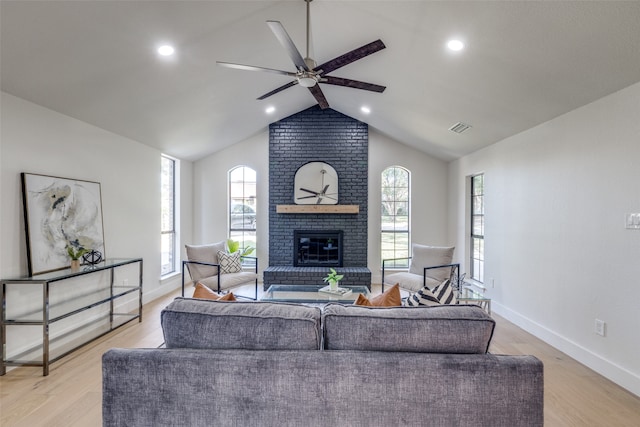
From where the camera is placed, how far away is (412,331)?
141 centimetres

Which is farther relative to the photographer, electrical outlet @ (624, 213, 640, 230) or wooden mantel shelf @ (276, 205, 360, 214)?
wooden mantel shelf @ (276, 205, 360, 214)

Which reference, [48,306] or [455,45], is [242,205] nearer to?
[48,306]

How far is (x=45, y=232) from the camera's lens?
116 inches

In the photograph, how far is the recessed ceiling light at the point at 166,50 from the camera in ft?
9.19

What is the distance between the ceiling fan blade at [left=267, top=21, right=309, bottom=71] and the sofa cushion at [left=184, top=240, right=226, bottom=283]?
9.68ft

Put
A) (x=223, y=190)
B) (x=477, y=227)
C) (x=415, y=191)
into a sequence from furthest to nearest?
1. (x=223, y=190)
2. (x=415, y=191)
3. (x=477, y=227)

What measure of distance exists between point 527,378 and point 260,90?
162 inches

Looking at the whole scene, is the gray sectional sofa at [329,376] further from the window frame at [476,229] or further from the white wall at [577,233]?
the window frame at [476,229]

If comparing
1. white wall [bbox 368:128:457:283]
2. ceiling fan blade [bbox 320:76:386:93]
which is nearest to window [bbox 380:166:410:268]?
white wall [bbox 368:128:457:283]

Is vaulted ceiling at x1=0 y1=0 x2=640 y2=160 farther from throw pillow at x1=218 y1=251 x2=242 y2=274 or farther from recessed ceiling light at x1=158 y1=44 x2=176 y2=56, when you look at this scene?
throw pillow at x1=218 y1=251 x2=242 y2=274

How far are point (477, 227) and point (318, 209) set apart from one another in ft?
8.60

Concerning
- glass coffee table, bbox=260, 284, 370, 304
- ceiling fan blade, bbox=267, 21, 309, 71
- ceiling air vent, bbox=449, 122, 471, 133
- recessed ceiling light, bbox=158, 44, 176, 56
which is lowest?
glass coffee table, bbox=260, 284, 370, 304

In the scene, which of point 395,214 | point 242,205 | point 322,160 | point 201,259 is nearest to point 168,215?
point 242,205

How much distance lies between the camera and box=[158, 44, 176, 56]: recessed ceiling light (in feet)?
9.19
